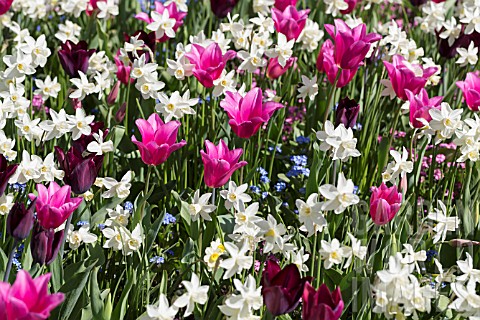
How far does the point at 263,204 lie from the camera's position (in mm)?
2859

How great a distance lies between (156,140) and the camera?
2.28 metres

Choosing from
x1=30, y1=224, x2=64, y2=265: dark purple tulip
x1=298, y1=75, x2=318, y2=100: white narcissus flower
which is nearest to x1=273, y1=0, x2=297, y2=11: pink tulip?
x1=298, y1=75, x2=318, y2=100: white narcissus flower

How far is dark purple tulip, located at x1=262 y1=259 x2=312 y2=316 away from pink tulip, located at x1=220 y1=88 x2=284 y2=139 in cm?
71

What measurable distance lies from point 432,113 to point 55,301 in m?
1.39

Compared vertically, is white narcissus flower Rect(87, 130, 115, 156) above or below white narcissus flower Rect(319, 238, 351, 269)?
above

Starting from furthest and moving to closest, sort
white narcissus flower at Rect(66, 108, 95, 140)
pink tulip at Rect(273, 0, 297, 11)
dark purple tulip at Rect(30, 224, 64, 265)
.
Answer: pink tulip at Rect(273, 0, 297, 11) → white narcissus flower at Rect(66, 108, 95, 140) → dark purple tulip at Rect(30, 224, 64, 265)

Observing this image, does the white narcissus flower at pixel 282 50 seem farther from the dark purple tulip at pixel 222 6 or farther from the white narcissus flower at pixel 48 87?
the white narcissus flower at pixel 48 87

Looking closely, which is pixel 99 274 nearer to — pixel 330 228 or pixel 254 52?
pixel 330 228

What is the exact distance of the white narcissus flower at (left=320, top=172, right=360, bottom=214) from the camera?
198 cm

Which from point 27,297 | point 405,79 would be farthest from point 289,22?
point 27,297

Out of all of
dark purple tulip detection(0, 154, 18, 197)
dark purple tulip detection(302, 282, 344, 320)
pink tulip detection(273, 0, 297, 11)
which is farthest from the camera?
pink tulip detection(273, 0, 297, 11)

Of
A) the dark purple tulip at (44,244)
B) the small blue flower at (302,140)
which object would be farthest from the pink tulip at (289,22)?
the dark purple tulip at (44,244)

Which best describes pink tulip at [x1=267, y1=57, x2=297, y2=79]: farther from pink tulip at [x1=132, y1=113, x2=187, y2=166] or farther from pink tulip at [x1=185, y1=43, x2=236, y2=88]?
pink tulip at [x1=132, y1=113, x2=187, y2=166]

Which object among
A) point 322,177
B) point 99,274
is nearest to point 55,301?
point 99,274
